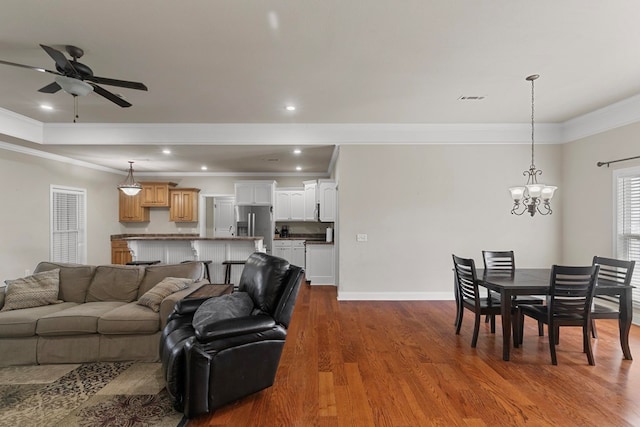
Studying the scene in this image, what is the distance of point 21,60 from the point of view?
121 inches

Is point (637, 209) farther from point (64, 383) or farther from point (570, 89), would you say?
point (64, 383)

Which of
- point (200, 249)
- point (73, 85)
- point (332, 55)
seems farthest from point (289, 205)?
point (73, 85)

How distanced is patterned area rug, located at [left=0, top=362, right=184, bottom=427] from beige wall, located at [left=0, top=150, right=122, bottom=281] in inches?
146

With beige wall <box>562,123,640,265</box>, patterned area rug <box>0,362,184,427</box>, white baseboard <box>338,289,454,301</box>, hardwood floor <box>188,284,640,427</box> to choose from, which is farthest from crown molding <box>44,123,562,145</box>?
patterned area rug <box>0,362,184,427</box>

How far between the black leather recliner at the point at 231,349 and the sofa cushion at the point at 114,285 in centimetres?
118

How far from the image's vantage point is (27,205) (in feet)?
18.5

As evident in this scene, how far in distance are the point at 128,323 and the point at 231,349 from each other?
1411 millimetres

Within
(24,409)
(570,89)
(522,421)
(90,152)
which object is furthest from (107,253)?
(570,89)

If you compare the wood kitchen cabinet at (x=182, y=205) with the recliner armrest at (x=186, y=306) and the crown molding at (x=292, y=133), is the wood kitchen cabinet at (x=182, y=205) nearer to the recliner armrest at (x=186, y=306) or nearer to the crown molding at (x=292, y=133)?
the crown molding at (x=292, y=133)

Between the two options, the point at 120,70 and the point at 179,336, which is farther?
the point at 120,70

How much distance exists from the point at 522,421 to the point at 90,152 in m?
7.61

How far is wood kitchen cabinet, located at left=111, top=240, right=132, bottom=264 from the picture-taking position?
783 centimetres

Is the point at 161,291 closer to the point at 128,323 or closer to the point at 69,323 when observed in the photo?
the point at 128,323

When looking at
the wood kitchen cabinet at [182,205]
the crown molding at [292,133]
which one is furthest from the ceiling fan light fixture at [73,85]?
the wood kitchen cabinet at [182,205]
